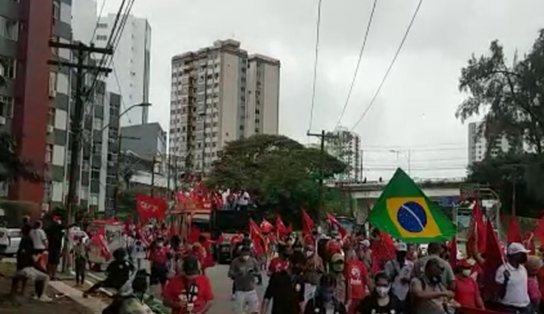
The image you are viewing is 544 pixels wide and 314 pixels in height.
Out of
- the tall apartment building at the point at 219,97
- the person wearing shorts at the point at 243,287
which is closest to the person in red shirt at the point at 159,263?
the person wearing shorts at the point at 243,287

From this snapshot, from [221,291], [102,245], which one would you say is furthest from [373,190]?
[221,291]

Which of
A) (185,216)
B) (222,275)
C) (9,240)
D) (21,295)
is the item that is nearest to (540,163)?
(185,216)

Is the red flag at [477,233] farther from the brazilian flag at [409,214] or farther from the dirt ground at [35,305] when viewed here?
the dirt ground at [35,305]

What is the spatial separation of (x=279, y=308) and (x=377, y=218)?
1.67 m

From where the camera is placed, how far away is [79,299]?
63.7 feet

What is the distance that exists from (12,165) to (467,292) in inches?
335

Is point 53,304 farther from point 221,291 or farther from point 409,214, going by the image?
point 409,214

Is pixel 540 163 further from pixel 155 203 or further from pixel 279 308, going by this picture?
pixel 279 308

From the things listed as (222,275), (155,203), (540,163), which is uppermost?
(540,163)

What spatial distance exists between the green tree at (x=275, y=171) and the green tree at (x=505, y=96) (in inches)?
821

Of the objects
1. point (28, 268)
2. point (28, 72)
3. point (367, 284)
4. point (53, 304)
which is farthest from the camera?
point (28, 72)

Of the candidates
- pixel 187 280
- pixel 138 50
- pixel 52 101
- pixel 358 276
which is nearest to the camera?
pixel 187 280

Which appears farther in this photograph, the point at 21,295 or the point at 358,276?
the point at 21,295

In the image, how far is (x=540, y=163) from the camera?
57.9 metres
